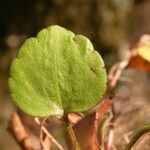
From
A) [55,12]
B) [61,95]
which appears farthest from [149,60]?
[55,12]

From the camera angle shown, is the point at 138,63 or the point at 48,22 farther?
the point at 48,22

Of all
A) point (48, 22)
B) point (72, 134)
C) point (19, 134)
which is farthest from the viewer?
point (48, 22)

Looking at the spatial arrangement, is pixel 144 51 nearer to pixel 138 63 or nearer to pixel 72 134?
Answer: pixel 138 63

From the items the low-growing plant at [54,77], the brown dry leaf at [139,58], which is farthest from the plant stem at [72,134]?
the brown dry leaf at [139,58]

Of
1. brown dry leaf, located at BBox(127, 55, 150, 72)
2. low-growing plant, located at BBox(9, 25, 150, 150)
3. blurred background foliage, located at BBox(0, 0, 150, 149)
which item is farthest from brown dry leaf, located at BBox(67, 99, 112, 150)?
blurred background foliage, located at BBox(0, 0, 150, 149)

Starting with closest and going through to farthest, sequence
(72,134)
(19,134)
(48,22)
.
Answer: (72,134) < (19,134) < (48,22)

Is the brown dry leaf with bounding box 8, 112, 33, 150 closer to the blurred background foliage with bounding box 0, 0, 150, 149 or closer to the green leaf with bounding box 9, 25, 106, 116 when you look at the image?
the green leaf with bounding box 9, 25, 106, 116

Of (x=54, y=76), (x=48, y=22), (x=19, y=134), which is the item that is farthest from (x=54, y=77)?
(x=48, y=22)

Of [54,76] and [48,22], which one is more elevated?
[54,76]

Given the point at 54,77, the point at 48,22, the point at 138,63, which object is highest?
the point at 54,77
